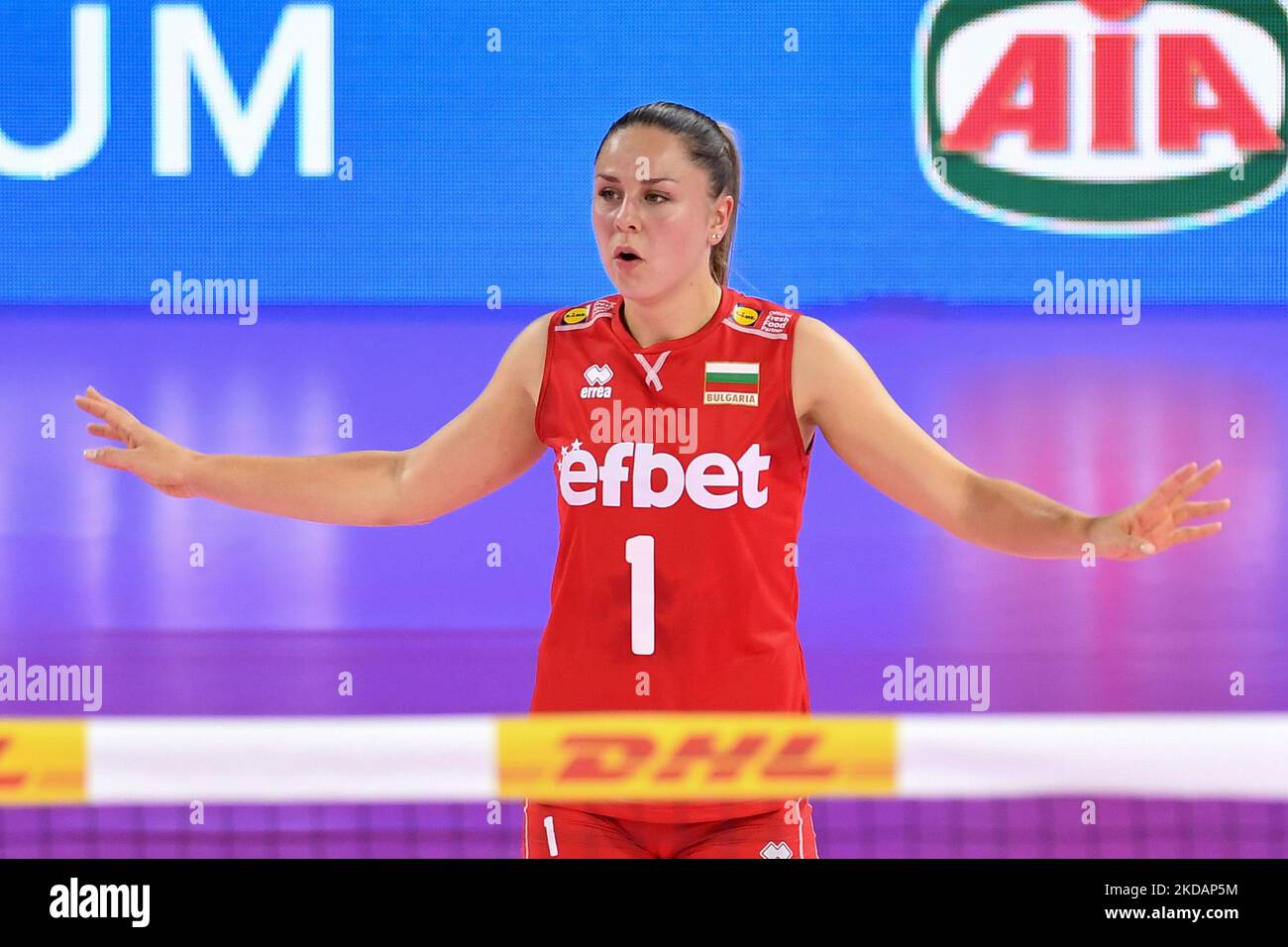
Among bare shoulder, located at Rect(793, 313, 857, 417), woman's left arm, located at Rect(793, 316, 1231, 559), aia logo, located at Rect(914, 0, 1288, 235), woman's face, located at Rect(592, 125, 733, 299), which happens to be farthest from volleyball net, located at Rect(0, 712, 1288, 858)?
aia logo, located at Rect(914, 0, 1288, 235)

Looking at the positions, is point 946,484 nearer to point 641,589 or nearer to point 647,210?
point 641,589

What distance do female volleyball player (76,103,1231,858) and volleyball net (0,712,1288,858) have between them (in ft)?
0.36

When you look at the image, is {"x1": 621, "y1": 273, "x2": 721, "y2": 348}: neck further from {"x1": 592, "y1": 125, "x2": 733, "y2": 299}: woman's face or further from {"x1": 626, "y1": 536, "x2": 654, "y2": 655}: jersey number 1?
{"x1": 626, "y1": 536, "x2": 654, "y2": 655}: jersey number 1

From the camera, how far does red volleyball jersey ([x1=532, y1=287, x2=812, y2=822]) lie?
279 centimetres

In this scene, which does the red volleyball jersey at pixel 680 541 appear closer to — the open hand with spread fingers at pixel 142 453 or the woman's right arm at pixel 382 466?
the woman's right arm at pixel 382 466

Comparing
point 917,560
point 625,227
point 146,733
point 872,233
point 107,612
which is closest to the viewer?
point 625,227

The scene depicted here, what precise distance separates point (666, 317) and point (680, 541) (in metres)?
0.46

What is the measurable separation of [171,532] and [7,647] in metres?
2.17

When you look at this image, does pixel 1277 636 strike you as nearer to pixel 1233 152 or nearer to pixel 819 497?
pixel 819 497

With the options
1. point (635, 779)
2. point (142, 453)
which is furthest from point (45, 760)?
point (635, 779)

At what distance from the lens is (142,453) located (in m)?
3.19

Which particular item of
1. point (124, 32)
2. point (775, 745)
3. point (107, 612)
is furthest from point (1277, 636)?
point (124, 32)

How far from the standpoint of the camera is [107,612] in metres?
7.10

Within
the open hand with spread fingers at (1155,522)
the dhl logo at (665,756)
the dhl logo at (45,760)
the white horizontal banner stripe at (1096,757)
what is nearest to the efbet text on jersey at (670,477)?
the dhl logo at (665,756)
